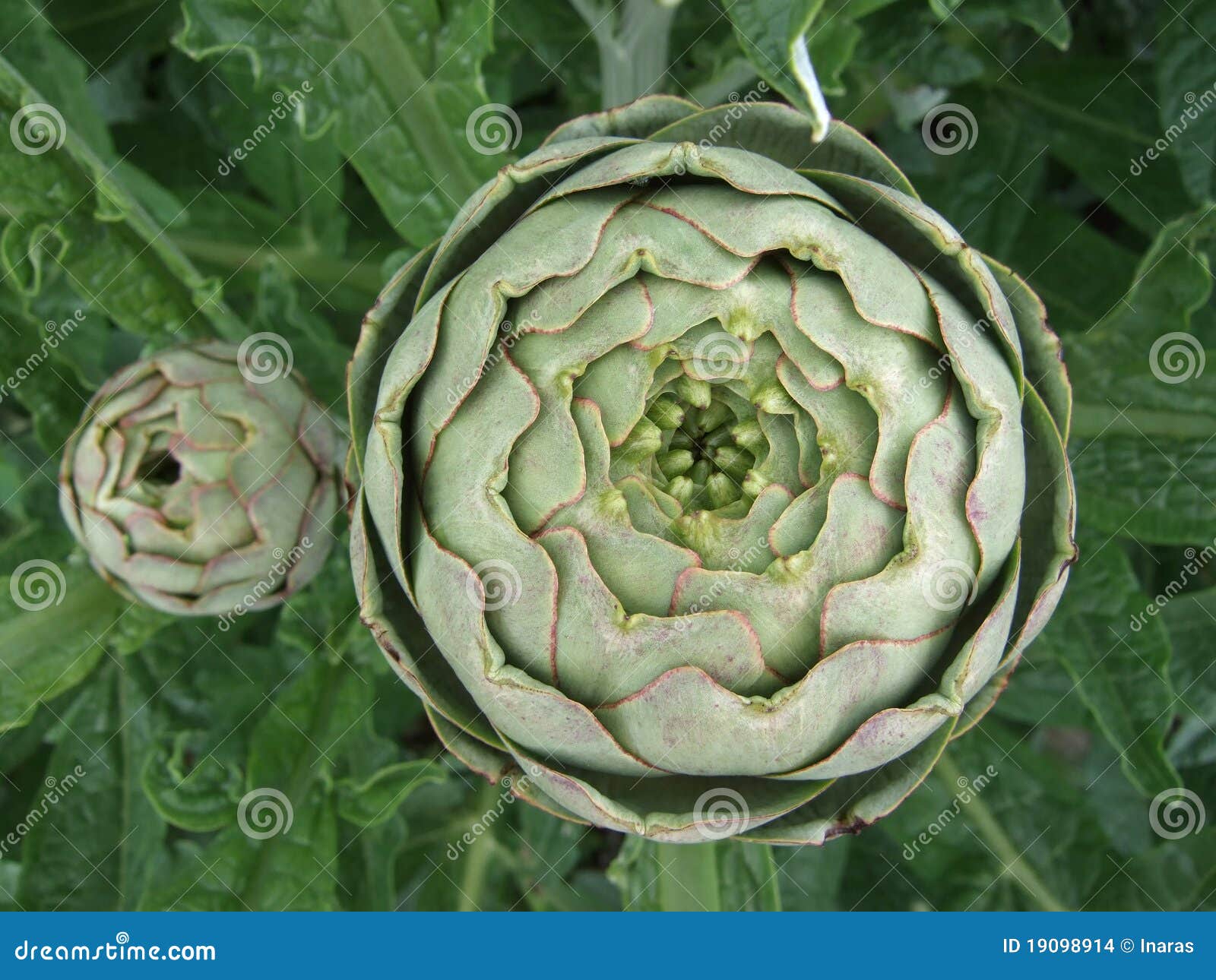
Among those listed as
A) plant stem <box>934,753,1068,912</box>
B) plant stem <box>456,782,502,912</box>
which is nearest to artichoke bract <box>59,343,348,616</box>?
plant stem <box>456,782,502,912</box>

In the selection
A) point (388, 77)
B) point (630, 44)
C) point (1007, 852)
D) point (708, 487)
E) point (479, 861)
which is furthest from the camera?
point (479, 861)

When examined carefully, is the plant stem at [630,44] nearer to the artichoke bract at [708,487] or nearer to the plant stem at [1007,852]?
the artichoke bract at [708,487]

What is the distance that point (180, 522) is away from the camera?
1.61m

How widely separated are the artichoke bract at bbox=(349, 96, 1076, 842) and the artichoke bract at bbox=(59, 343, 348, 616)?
10.2 inches

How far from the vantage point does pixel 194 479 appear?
160 centimetres

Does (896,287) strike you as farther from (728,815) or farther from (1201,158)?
(1201,158)

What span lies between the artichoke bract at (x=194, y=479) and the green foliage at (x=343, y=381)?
0.16m

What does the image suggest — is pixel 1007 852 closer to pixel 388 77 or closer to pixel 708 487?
pixel 708 487

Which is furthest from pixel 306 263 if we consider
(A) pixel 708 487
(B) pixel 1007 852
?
(B) pixel 1007 852

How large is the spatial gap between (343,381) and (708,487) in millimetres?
732

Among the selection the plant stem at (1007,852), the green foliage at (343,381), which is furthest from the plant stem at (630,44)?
the plant stem at (1007,852)

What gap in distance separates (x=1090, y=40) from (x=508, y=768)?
175cm

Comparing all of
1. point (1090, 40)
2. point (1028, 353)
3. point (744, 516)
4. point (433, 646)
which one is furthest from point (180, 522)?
point (1090, 40)

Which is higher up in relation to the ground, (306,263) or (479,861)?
(306,263)
